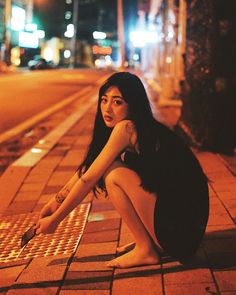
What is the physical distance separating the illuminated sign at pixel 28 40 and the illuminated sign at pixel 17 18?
101cm

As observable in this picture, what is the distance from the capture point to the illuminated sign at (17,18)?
2262 inches

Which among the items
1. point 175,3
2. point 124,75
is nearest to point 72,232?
point 124,75

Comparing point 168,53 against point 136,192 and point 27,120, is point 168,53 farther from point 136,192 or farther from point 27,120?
point 136,192

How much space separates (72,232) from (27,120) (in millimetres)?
9045

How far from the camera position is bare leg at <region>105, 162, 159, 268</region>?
10.1ft

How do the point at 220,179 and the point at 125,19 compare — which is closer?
the point at 220,179

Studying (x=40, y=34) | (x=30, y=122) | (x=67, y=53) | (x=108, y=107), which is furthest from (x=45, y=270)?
(x=67, y=53)

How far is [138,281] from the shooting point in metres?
3.07

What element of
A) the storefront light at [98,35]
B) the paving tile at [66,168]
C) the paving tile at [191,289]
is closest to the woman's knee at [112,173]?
the paving tile at [191,289]

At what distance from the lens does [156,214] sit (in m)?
3.10

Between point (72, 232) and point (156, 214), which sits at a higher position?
point (156, 214)

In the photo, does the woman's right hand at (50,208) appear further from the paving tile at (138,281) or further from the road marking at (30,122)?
the road marking at (30,122)

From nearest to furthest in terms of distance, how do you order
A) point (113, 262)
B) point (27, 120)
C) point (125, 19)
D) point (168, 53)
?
point (113, 262) → point (27, 120) → point (168, 53) → point (125, 19)

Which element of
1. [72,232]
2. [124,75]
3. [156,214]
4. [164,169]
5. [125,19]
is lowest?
[72,232]
